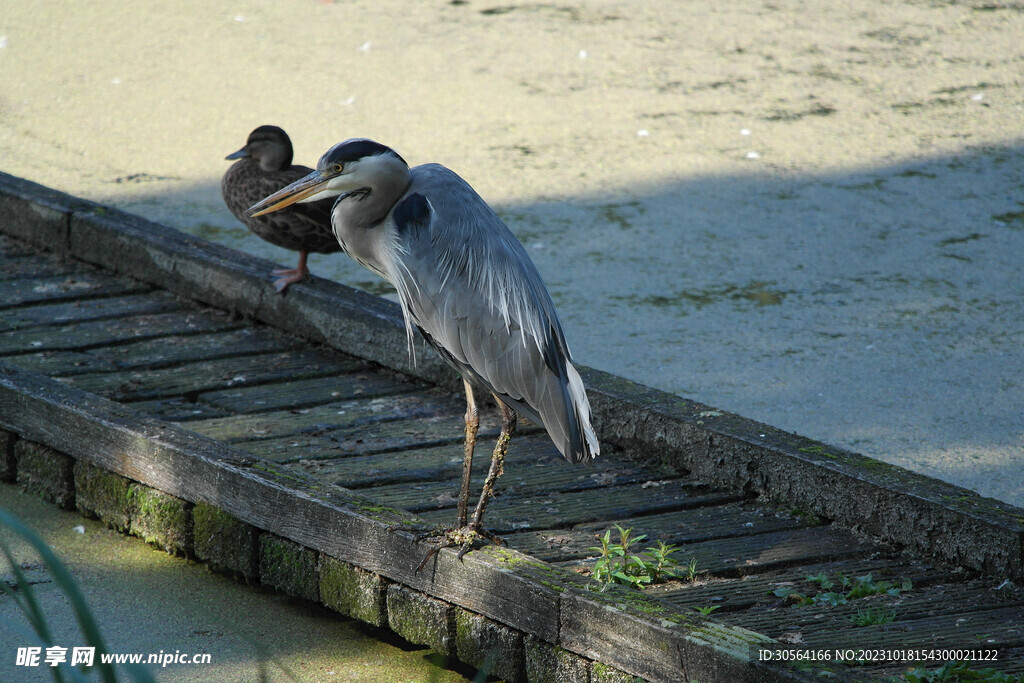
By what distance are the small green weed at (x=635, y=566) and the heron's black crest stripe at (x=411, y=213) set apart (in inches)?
27.0

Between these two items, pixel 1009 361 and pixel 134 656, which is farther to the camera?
pixel 1009 361

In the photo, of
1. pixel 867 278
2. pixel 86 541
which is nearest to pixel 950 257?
pixel 867 278

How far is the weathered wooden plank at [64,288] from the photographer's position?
13.0 feet

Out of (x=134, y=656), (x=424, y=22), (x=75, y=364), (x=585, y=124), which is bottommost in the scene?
(x=134, y=656)

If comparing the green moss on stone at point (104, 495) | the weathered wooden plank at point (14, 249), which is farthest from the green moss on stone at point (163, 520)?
the weathered wooden plank at point (14, 249)

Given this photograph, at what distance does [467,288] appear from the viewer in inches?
95.5

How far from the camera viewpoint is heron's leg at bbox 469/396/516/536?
237 cm

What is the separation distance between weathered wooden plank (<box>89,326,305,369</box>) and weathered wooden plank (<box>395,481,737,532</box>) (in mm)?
990

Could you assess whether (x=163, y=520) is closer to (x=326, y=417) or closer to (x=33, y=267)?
(x=326, y=417)

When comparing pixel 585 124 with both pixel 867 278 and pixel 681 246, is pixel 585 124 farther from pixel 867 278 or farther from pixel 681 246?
pixel 867 278

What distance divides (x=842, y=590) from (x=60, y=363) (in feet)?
7.16

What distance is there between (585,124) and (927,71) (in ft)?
7.41

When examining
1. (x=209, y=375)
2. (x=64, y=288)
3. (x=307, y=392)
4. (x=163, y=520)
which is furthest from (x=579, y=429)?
(x=64, y=288)

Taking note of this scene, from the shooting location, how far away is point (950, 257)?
507 cm
